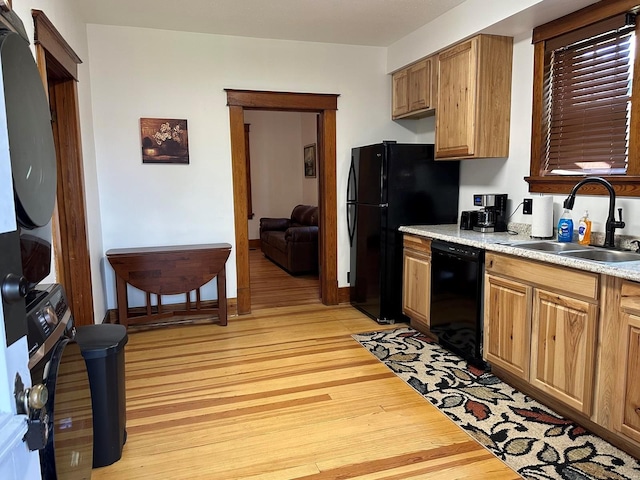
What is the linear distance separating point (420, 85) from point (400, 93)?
0.39 m

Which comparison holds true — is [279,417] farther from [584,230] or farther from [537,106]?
[537,106]

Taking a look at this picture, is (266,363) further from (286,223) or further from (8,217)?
(286,223)

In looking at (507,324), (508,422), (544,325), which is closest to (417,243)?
(507,324)

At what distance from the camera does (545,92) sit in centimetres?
314

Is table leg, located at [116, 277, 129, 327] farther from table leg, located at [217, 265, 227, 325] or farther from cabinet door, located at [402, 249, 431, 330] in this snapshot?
cabinet door, located at [402, 249, 431, 330]

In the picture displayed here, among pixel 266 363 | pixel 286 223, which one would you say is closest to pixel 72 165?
pixel 266 363

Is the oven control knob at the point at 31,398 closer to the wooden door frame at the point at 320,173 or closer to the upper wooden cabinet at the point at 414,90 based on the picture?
the wooden door frame at the point at 320,173

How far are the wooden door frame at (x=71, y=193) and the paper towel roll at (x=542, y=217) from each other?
308 centimetres

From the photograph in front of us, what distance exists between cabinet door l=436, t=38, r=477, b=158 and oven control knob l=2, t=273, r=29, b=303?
3.20m

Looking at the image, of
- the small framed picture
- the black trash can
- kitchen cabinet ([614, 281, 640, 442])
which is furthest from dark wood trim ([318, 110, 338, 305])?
the small framed picture

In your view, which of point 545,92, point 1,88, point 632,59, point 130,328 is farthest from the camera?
point 130,328

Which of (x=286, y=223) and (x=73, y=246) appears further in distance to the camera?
(x=286, y=223)

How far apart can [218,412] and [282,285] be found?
3.01 metres

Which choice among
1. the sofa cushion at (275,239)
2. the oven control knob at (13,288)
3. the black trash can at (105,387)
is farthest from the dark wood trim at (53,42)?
the sofa cushion at (275,239)
